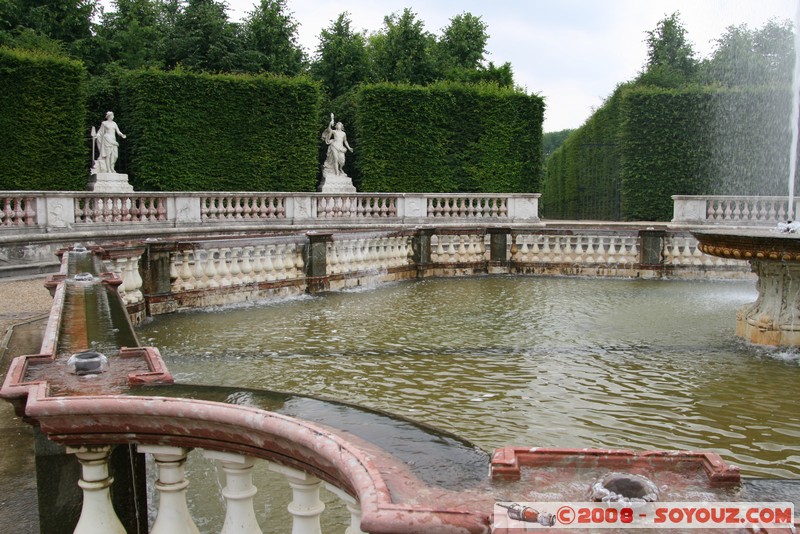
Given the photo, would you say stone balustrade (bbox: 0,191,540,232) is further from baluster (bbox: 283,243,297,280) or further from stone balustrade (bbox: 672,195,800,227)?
baluster (bbox: 283,243,297,280)

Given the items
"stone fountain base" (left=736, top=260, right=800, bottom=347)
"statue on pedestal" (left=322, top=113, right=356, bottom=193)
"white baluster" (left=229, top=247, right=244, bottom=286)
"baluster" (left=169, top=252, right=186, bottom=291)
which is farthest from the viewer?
"statue on pedestal" (left=322, top=113, right=356, bottom=193)

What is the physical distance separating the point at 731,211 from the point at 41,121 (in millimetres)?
19546

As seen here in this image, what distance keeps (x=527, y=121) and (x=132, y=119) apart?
1346 centimetres

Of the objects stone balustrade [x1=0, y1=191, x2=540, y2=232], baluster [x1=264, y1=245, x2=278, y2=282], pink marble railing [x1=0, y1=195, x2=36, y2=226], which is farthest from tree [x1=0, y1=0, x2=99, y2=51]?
baluster [x1=264, y1=245, x2=278, y2=282]

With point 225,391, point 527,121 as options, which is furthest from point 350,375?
point 527,121

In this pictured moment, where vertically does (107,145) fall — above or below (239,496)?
above

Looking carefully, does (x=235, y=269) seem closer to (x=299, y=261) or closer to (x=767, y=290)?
(x=299, y=261)

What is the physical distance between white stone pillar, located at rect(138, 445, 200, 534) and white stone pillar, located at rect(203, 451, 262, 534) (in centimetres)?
19

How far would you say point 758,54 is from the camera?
1124 inches

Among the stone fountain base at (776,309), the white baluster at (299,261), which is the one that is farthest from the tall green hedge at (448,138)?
the stone fountain base at (776,309)

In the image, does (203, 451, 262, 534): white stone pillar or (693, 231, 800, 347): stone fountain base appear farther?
(693, 231, 800, 347): stone fountain base

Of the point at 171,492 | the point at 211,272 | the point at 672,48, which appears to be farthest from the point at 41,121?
the point at 672,48

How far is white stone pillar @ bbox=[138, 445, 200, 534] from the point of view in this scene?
2.40 metres

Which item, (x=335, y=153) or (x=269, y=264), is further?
(x=335, y=153)
